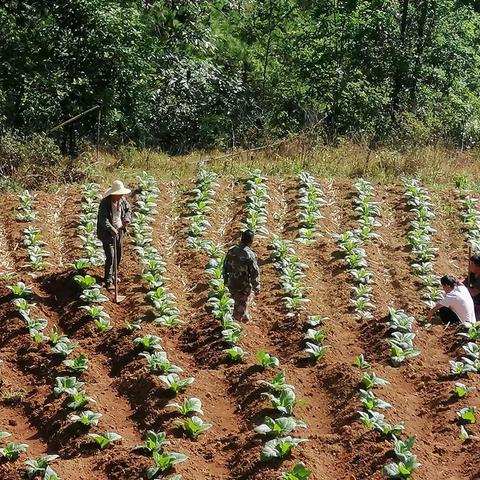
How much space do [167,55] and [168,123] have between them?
167cm

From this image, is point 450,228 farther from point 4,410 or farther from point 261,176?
point 4,410

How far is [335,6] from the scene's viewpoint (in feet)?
82.7

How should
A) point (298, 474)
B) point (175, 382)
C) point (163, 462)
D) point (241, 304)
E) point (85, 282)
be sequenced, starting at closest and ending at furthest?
point (298, 474) → point (163, 462) → point (175, 382) → point (241, 304) → point (85, 282)

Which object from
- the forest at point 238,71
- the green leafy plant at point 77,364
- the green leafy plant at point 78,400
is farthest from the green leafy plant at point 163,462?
the forest at point 238,71

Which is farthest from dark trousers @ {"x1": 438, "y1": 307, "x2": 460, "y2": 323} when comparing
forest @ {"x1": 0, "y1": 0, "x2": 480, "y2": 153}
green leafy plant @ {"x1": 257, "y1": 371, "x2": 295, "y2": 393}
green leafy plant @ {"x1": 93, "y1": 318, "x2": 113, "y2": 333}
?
forest @ {"x1": 0, "y1": 0, "x2": 480, "y2": 153}

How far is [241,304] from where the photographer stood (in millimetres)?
12680

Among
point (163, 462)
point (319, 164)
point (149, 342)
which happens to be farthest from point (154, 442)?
point (319, 164)

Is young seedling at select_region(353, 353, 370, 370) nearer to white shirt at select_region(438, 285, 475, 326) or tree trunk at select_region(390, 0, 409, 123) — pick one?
white shirt at select_region(438, 285, 475, 326)

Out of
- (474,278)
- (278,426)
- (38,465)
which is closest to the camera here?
(38,465)

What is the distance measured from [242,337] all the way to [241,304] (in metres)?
0.64

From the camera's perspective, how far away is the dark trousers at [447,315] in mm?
12625

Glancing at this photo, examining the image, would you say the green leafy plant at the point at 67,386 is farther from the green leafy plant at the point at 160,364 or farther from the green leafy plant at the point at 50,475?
the green leafy plant at the point at 50,475

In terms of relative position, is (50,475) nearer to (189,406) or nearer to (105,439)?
(105,439)

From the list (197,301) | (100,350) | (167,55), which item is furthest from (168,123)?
(100,350)
